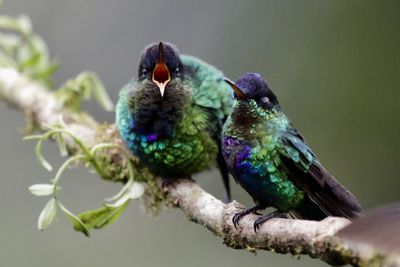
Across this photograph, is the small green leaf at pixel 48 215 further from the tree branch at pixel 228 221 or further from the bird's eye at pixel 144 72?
the bird's eye at pixel 144 72

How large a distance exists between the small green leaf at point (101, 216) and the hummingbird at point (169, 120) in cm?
31

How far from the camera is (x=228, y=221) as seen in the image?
8.87ft

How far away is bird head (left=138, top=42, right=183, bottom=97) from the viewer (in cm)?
342

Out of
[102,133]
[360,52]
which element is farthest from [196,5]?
[102,133]

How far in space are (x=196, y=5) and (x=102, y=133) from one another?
3.31 metres

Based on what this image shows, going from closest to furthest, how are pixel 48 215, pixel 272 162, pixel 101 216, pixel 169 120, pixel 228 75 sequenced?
pixel 272 162, pixel 48 215, pixel 101 216, pixel 169 120, pixel 228 75

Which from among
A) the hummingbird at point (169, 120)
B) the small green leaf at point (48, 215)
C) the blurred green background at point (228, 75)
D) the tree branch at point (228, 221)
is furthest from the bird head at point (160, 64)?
the blurred green background at point (228, 75)

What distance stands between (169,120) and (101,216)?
57cm

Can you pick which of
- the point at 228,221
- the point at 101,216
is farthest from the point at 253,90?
the point at 101,216

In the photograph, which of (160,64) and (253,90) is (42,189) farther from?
(253,90)

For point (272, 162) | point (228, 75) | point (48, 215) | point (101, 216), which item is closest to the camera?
point (272, 162)

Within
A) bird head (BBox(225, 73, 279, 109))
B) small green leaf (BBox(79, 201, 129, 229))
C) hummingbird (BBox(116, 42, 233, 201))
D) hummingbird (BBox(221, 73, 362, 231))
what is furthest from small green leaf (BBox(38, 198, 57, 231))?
bird head (BBox(225, 73, 279, 109))

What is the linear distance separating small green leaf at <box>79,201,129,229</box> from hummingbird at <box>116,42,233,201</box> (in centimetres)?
31

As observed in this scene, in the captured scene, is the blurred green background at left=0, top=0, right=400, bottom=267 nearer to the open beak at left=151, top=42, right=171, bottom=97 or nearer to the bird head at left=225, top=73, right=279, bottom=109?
the open beak at left=151, top=42, right=171, bottom=97
